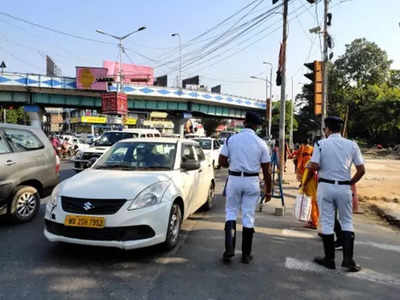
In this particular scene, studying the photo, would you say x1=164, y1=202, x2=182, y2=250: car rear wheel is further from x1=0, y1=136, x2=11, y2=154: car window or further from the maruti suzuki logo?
x1=0, y1=136, x2=11, y2=154: car window

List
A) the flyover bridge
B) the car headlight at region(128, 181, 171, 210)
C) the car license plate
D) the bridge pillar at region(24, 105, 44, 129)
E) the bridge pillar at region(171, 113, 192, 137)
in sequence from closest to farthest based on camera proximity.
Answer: the car license plate → the car headlight at region(128, 181, 171, 210) → the flyover bridge → the bridge pillar at region(24, 105, 44, 129) → the bridge pillar at region(171, 113, 192, 137)

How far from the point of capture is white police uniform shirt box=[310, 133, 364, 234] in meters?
4.22

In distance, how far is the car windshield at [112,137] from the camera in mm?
13195

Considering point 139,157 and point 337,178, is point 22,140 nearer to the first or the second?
point 139,157

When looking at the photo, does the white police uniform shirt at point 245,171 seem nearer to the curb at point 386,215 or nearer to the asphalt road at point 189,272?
the asphalt road at point 189,272

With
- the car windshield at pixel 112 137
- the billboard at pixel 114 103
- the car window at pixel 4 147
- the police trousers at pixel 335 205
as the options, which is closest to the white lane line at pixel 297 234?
the police trousers at pixel 335 205

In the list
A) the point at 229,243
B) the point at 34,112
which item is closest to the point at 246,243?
the point at 229,243

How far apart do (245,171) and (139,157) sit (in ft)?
6.73

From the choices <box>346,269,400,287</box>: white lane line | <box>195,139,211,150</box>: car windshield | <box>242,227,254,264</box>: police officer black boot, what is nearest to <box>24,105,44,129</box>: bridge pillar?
<box>195,139,211,150</box>: car windshield

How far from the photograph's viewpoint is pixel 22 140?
240 inches

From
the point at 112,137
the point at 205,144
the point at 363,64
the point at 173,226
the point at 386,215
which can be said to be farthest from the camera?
the point at 363,64

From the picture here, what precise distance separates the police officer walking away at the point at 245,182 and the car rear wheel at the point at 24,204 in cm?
375

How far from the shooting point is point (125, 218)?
3965 millimetres

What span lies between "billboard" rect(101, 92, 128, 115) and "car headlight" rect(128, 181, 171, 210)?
1175 inches
